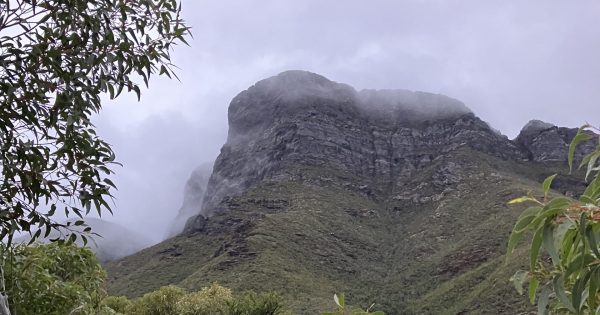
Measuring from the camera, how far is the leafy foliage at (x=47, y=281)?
5.40 m

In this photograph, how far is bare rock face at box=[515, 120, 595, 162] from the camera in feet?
291

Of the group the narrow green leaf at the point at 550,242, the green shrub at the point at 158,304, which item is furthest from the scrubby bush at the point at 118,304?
the narrow green leaf at the point at 550,242

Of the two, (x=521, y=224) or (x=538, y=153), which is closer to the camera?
(x=521, y=224)

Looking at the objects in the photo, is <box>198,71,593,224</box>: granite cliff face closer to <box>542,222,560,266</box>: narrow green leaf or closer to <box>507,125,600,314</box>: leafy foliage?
<box>507,125,600,314</box>: leafy foliage

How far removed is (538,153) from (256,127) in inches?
2170

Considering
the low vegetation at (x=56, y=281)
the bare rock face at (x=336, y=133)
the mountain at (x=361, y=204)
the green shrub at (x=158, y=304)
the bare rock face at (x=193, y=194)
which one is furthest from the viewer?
the bare rock face at (x=193, y=194)

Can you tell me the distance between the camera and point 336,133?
102 m

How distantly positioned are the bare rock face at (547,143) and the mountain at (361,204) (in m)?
0.37

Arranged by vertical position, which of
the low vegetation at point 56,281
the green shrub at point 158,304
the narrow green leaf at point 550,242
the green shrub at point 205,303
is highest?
the low vegetation at point 56,281

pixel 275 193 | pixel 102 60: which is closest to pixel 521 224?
pixel 102 60

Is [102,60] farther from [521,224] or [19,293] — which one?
[19,293]

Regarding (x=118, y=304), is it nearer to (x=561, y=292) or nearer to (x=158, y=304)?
(x=158, y=304)

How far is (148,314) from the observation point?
21859 millimetres

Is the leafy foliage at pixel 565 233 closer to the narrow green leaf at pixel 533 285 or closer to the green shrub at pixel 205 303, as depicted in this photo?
the narrow green leaf at pixel 533 285
